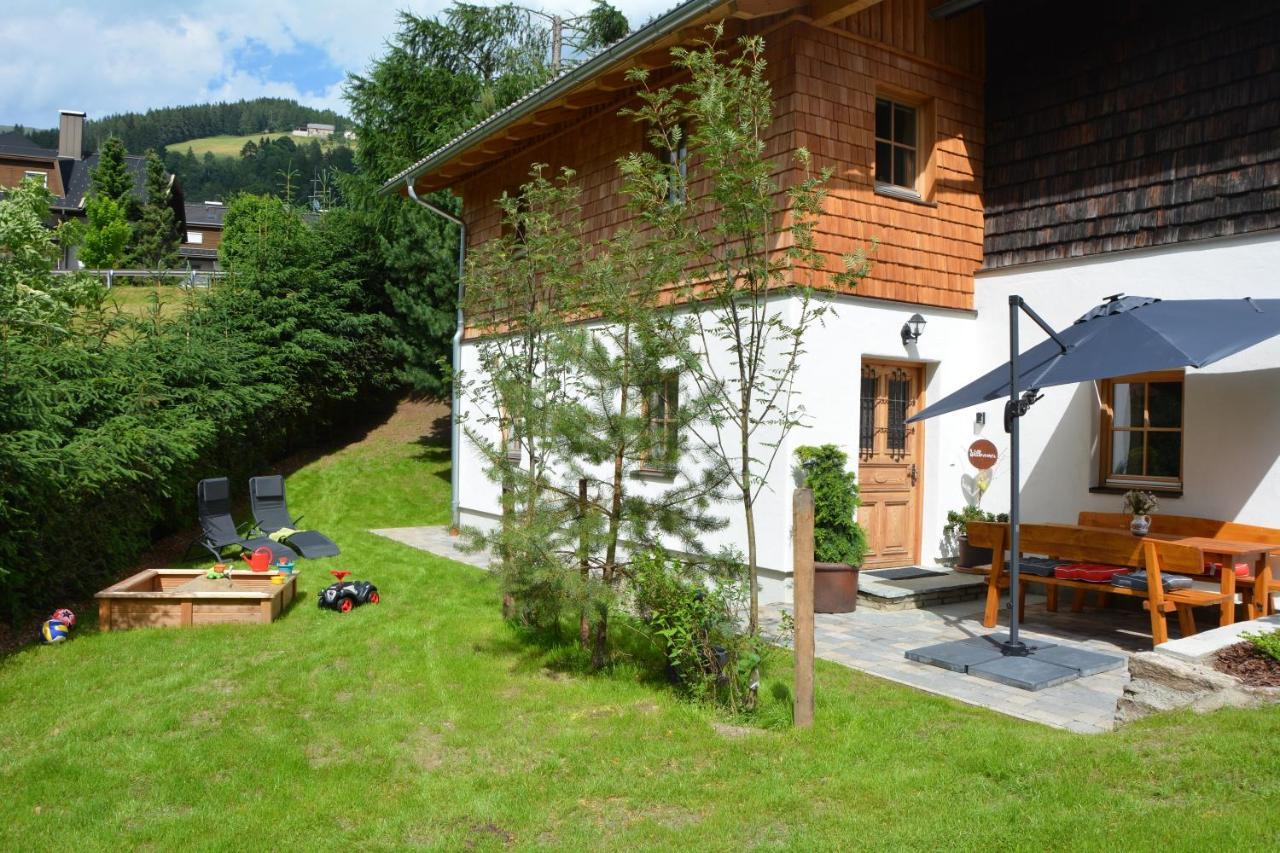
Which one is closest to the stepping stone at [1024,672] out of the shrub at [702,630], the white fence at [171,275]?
the shrub at [702,630]

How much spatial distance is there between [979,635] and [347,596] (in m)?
5.16

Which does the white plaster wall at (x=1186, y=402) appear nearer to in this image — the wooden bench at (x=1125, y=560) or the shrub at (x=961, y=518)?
the shrub at (x=961, y=518)

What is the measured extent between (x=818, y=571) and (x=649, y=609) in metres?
2.78

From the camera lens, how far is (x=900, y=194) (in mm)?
8719

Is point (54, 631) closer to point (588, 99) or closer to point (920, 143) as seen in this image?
point (588, 99)

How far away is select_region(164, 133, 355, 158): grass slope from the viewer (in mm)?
104812

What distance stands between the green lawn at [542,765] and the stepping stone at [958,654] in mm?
722

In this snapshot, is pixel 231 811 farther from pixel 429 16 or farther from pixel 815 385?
pixel 429 16

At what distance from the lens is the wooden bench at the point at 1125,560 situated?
19.7 ft

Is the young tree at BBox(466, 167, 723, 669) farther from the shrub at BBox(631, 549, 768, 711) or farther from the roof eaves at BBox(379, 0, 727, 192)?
the roof eaves at BBox(379, 0, 727, 192)

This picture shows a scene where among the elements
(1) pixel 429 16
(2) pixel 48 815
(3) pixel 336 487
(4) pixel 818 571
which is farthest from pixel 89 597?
(1) pixel 429 16

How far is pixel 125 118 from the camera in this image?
102875 millimetres

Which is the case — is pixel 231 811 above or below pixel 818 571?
below

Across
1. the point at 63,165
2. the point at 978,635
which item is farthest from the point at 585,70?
the point at 63,165
